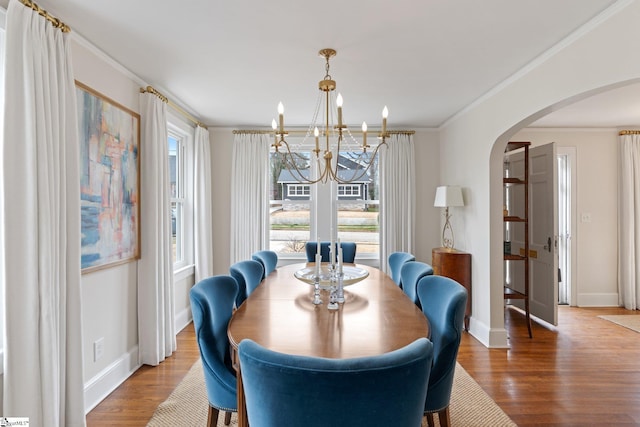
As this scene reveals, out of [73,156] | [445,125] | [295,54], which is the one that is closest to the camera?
[73,156]

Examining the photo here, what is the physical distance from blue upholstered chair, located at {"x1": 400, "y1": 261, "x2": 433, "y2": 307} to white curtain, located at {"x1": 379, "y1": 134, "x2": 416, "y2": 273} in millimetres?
1980

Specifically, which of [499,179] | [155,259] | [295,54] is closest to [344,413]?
[295,54]

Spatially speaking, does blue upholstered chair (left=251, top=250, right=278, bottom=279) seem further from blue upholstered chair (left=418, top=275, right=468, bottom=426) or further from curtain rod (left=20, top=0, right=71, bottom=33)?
curtain rod (left=20, top=0, right=71, bottom=33)

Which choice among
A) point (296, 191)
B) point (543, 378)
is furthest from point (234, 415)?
point (296, 191)

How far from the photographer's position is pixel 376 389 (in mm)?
998

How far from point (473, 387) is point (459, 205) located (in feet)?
6.52

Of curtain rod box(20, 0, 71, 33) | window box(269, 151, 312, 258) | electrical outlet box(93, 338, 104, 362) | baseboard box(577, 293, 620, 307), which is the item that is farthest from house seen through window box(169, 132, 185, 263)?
baseboard box(577, 293, 620, 307)

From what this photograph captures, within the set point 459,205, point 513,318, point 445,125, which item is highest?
point 445,125

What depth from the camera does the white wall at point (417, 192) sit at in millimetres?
4797

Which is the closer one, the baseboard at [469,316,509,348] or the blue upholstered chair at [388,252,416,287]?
the blue upholstered chair at [388,252,416,287]

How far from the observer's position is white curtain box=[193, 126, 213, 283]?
13.9 ft

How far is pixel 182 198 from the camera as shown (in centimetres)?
417

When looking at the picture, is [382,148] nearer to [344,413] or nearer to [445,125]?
[445,125]

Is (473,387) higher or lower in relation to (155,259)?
lower
